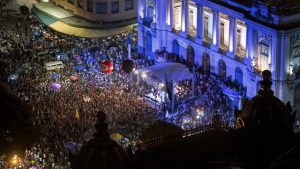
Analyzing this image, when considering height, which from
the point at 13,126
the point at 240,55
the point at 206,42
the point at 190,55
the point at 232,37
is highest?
the point at 13,126

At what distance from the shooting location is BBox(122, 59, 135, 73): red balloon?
230ft

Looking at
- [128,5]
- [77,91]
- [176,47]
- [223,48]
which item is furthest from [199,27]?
[128,5]

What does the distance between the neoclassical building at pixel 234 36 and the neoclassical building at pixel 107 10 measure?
9.47 meters

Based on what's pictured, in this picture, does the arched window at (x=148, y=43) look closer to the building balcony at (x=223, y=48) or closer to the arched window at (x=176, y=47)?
the arched window at (x=176, y=47)

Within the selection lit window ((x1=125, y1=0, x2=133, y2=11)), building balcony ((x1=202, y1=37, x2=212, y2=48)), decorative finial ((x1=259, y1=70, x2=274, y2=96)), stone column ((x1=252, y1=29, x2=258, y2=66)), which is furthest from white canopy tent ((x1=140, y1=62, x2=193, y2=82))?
decorative finial ((x1=259, y1=70, x2=274, y2=96))

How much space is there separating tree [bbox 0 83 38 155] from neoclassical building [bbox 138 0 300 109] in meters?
36.1

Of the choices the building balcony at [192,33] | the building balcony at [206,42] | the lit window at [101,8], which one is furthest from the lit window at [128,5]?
the building balcony at [206,42]

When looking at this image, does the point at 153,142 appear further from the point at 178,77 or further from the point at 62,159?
the point at 178,77

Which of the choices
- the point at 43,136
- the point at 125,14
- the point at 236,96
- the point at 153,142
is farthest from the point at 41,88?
the point at 153,142

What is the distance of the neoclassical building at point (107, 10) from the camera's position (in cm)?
9062

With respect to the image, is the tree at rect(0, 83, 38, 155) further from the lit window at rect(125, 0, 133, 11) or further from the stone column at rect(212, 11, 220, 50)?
the lit window at rect(125, 0, 133, 11)

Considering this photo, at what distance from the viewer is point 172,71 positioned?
6881cm

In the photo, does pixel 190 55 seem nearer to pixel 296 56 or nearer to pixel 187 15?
pixel 187 15

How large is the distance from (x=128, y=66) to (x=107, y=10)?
21.8 metres
